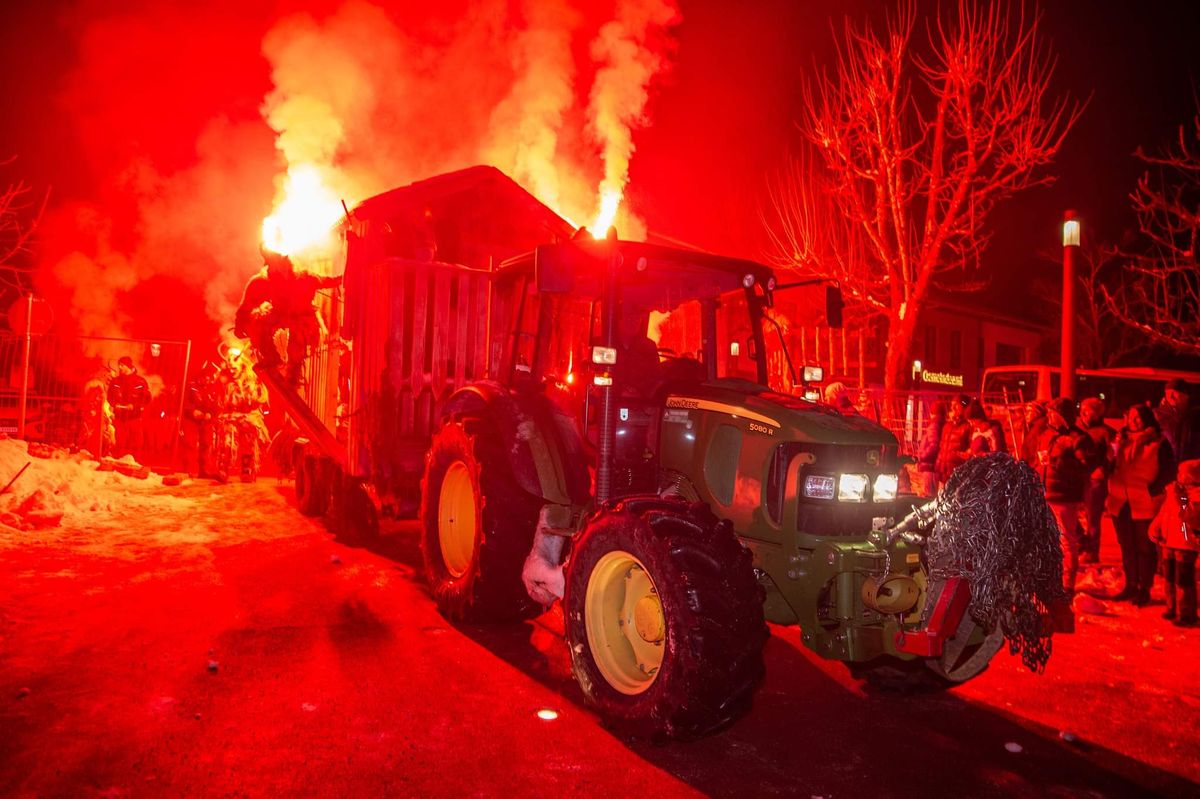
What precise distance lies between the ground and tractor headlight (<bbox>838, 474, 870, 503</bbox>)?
51.6 inches

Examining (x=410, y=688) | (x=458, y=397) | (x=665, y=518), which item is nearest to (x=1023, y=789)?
(x=665, y=518)

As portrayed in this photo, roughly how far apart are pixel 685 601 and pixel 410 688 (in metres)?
1.99

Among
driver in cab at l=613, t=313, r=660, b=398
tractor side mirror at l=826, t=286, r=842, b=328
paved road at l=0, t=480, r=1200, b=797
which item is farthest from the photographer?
tractor side mirror at l=826, t=286, r=842, b=328

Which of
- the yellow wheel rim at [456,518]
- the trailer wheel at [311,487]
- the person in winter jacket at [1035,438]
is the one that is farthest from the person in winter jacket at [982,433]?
the trailer wheel at [311,487]

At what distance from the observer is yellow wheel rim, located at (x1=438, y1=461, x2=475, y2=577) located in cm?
660

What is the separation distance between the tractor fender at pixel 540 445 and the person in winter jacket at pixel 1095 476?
6.07m

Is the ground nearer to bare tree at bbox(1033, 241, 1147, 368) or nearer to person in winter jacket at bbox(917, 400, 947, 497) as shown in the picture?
person in winter jacket at bbox(917, 400, 947, 497)

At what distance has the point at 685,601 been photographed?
3.73 m

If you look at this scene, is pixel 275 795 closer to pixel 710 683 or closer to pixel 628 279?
pixel 710 683

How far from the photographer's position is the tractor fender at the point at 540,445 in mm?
5465

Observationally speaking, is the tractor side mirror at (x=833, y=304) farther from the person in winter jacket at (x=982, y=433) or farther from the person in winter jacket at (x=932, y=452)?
the person in winter jacket at (x=932, y=452)

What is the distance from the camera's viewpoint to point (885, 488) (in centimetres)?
463

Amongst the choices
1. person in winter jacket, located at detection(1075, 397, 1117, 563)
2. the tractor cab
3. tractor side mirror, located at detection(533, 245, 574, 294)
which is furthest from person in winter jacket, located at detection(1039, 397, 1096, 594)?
tractor side mirror, located at detection(533, 245, 574, 294)

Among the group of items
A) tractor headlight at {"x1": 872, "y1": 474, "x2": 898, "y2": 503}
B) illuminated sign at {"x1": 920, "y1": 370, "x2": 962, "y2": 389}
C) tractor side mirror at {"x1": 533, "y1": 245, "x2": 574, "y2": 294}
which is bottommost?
tractor headlight at {"x1": 872, "y1": 474, "x2": 898, "y2": 503}
